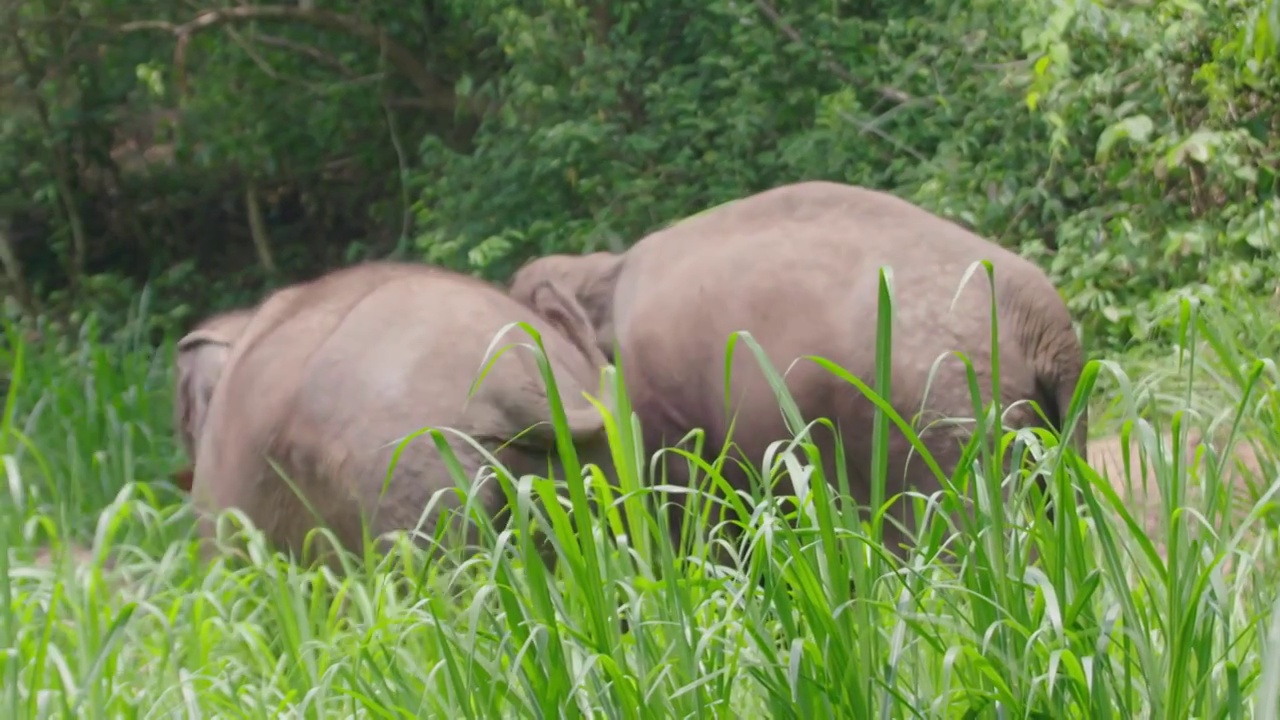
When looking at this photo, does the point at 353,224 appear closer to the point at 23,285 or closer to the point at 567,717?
the point at 23,285

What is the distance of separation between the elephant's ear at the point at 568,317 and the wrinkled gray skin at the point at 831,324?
0.08 metres

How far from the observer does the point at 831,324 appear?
3.23 m

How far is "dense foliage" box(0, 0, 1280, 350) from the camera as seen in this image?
18.0 ft

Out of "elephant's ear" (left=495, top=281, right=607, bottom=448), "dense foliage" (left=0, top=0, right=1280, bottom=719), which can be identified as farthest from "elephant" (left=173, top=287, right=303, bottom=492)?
"elephant's ear" (left=495, top=281, right=607, bottom=448)

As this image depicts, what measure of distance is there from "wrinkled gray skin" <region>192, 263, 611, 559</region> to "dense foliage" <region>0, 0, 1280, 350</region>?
4.84ft

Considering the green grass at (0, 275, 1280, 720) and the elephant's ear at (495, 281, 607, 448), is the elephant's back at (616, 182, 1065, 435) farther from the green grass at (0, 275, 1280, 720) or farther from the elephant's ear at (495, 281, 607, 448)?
the green grass at (0, 275, 1280, 720)

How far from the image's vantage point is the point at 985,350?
3146mm

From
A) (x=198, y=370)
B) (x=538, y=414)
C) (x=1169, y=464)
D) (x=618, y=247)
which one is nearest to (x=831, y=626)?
(x=1169, y=464)

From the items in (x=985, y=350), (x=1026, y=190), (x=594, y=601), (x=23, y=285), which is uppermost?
(x=594, y=601)

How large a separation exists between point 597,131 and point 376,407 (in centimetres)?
355

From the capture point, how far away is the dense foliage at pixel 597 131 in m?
5.47

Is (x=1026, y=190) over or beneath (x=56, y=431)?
over

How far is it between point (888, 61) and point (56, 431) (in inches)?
133

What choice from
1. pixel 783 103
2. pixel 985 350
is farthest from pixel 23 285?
pixel 985 350
